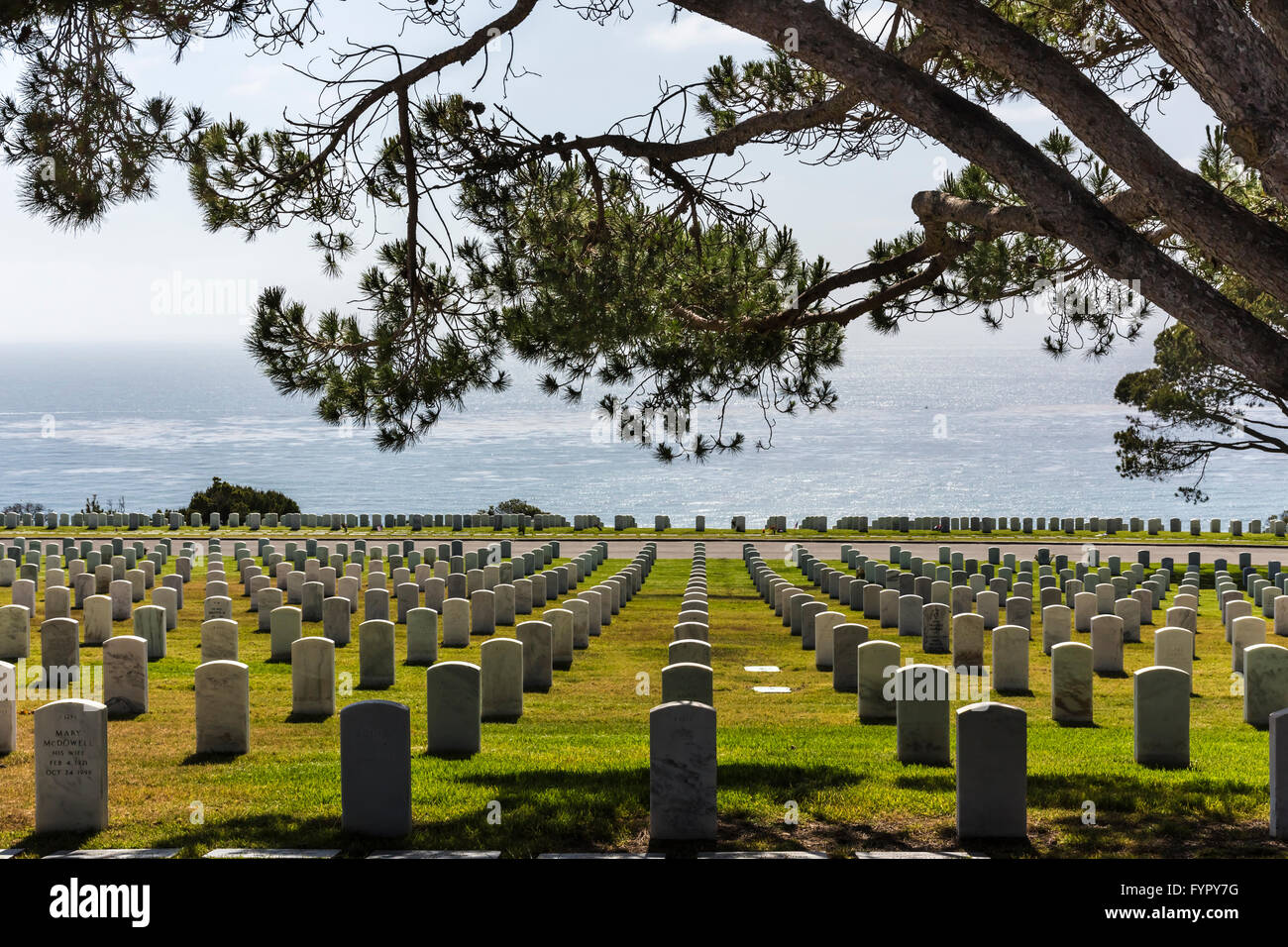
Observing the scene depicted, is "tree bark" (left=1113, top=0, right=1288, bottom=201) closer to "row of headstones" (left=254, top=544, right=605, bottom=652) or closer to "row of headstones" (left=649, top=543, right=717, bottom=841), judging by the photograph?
"row of headstones" (left=649, top=543, right=717, bottom=841)

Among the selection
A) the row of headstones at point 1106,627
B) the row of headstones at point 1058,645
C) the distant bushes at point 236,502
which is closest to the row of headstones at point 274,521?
the distant bushes at point 236,502

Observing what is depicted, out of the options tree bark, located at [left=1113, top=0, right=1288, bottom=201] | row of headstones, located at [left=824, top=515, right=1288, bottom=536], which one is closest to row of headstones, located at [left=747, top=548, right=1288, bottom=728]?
tree bark, located at [left=1113, top=0, right=1288, bottom=201]

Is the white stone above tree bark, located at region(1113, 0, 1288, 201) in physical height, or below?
below

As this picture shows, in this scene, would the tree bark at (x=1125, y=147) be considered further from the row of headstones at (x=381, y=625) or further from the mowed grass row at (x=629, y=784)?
the row of headstones at (x=381, y=625)

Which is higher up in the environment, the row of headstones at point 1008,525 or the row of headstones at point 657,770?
the row of headstones at point 1008,525

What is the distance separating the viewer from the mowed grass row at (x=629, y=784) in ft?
24.6

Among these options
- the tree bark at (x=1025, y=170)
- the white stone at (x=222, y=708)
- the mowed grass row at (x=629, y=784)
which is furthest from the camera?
the white stone at (x=222, y=708)

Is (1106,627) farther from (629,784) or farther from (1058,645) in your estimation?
(629,784)

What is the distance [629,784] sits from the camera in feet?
29.3

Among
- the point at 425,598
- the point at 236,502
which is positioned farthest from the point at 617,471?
the point at 425,598

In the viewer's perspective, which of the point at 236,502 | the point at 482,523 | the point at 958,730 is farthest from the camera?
the point at 236,502

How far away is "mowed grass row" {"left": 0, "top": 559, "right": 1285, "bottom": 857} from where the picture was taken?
751 centimetres
